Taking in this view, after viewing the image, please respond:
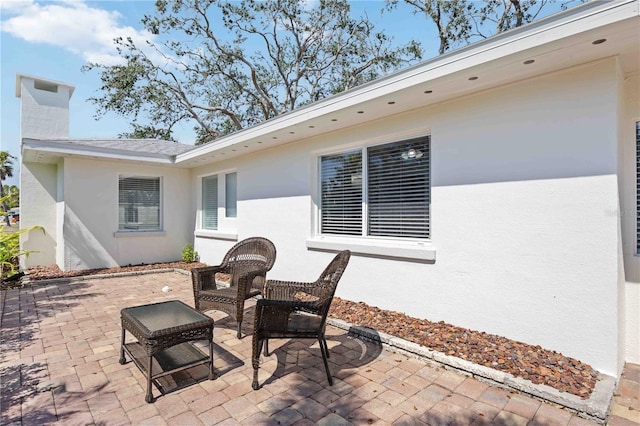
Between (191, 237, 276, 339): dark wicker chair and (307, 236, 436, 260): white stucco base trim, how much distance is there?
110 cm

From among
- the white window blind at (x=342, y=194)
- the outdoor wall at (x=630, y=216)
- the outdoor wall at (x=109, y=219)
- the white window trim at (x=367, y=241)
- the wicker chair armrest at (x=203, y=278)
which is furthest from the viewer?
the outdoor wall at (x=109, y=219)

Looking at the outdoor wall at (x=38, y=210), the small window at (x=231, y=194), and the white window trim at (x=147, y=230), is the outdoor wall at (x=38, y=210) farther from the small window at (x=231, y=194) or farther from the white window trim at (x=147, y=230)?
the small window at (x=231, y=194)

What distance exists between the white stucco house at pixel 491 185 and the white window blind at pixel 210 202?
233 cm

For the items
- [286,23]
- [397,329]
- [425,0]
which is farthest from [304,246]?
[286,23]

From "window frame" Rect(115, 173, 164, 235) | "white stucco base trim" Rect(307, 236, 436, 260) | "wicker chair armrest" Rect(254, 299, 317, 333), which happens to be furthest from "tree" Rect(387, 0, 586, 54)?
"wicker chair armrest" Rect(254, 299, 317, 333)

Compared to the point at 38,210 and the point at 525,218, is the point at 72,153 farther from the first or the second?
the point at 525,218

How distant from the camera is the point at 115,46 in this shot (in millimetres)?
15609

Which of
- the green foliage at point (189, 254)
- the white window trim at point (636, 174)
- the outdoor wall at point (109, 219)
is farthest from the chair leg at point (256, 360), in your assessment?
the outdoor wall at point (109, 219)

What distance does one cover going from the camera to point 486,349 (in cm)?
355

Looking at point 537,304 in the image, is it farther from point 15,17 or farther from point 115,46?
point 115,46

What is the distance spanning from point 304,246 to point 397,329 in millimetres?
2632

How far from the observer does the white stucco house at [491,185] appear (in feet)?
10.5

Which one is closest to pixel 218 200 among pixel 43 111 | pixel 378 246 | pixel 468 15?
pixel 378 246

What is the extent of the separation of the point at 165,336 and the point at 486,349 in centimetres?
314
